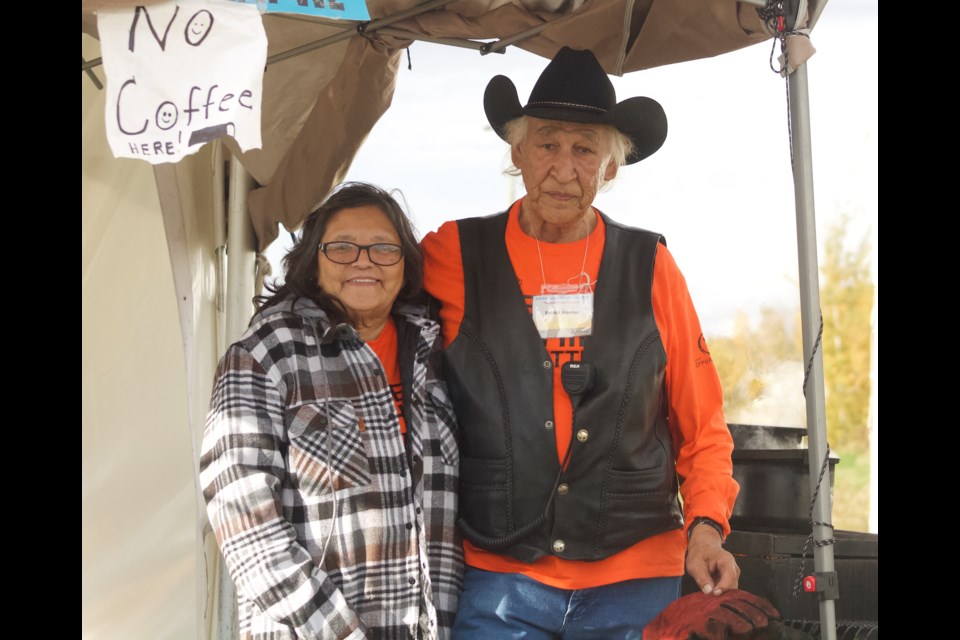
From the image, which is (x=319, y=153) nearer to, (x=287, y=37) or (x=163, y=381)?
(x=287, y=37)

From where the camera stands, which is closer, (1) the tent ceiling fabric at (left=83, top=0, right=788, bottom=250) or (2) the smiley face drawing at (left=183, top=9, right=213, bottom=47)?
(2) the smiley face drawing at (left=183, top=9, right=213, bottom=47)

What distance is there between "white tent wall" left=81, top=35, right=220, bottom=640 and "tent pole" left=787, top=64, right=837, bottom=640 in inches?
73.1

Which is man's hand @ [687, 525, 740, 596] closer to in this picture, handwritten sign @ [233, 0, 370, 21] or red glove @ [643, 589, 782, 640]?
red glove @ [643, 589, 782, 640]

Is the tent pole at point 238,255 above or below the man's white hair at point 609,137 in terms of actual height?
below

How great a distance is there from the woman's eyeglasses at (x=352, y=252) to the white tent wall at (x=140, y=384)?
0.94 m

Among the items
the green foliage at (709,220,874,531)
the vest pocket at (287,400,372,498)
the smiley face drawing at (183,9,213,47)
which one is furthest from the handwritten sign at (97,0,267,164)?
the green foliage at (709,220,874,531)

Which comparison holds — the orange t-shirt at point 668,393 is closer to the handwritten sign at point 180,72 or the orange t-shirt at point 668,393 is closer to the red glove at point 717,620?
the red glove at point 717,620

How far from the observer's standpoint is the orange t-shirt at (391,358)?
2.60m

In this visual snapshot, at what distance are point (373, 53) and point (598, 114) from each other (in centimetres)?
68

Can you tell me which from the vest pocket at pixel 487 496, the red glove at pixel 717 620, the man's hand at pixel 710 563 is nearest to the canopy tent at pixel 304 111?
the vest pocket at pixel 487 496

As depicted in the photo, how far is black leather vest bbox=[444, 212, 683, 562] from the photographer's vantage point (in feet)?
8.50

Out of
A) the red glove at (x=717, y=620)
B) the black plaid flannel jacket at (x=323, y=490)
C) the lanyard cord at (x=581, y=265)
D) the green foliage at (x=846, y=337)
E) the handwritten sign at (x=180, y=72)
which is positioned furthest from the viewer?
the green foliage at (x=846, y=337)

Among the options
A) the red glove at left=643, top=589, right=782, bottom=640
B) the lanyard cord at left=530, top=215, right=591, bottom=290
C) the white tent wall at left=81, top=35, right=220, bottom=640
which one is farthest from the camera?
the white tent wall at left=81, top=35, right=220, bottom=640
